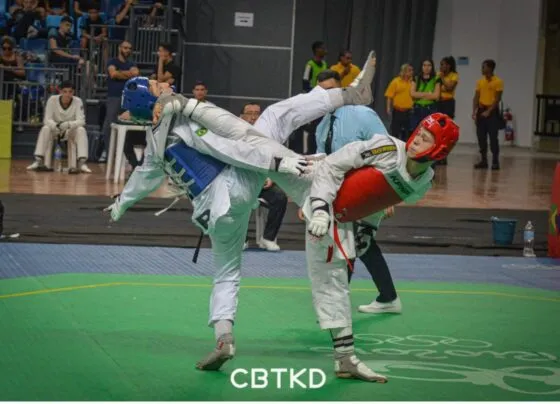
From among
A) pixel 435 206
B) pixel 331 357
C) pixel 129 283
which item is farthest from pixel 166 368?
pixel 435 206

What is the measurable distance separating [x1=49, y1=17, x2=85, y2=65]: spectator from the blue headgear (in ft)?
48.9

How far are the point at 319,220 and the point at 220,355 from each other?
1041 millimetres

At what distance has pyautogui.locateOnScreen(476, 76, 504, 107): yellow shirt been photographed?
23469 mm

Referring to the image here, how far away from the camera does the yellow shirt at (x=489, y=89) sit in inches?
924

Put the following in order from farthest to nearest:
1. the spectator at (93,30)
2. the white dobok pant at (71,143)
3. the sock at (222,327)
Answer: the spectator at (93,30), the white dobok pant at (71,143), the sock at (222,327)

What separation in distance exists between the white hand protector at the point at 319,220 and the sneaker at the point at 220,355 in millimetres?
901

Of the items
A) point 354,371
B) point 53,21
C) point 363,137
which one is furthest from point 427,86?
point 354,371

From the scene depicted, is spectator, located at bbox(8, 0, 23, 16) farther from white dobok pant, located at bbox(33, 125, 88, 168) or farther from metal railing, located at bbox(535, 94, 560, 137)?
metal railing, located at bbox(535, 94, 560, 137)

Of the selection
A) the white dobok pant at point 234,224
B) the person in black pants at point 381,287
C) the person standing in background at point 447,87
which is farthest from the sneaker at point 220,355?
the person standing in background at point 447,87

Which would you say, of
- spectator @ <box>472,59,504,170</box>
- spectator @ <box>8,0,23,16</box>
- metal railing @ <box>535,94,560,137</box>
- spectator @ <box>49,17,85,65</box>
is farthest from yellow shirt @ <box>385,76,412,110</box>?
metal railing @ <box>535,94,560,137</box>

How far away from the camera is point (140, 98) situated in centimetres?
762

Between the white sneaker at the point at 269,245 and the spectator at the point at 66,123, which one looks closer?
the white sneaker at the point at 269,245

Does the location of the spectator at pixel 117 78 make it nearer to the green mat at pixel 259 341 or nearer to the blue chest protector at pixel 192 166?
the green mat at pixel 259 341

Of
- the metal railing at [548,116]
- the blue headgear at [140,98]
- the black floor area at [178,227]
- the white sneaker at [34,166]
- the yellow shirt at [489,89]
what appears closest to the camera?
the blue headgear at [140,98]
